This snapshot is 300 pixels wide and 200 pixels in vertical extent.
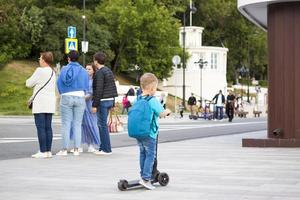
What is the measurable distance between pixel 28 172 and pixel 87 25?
157ft

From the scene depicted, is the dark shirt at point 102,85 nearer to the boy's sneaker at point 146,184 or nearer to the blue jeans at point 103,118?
the blue jeans at point 103,118

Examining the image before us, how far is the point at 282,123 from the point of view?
1517cm

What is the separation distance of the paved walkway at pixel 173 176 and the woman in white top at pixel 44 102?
34 cm

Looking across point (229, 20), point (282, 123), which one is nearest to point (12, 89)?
point (282, 123)

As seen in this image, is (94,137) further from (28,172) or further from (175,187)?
(175,187)

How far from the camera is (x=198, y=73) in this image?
6475 centimetres

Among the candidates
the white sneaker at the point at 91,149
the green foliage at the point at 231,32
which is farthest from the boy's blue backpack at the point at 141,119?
the green foliage at the point at 231,32

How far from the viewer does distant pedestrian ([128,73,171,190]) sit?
27.3 ft

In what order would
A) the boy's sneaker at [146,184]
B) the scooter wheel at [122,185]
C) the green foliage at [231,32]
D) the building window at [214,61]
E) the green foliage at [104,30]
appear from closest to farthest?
the scooter wheel at [122,185]
the boy's sneaker at [146,184]
the green foliage at [104,30]
the building window at [214,61]
the green foliage at [231,32]

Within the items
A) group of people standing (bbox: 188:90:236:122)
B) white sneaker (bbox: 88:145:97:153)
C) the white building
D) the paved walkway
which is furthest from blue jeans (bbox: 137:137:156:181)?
the white building

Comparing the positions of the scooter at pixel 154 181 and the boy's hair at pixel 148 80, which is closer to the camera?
the scooter at pixel 154 181

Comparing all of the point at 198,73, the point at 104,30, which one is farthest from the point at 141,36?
the point at 198,73

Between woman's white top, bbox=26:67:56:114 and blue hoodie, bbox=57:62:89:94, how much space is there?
182 millimetres

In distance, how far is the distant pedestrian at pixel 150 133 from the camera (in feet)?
27.3
